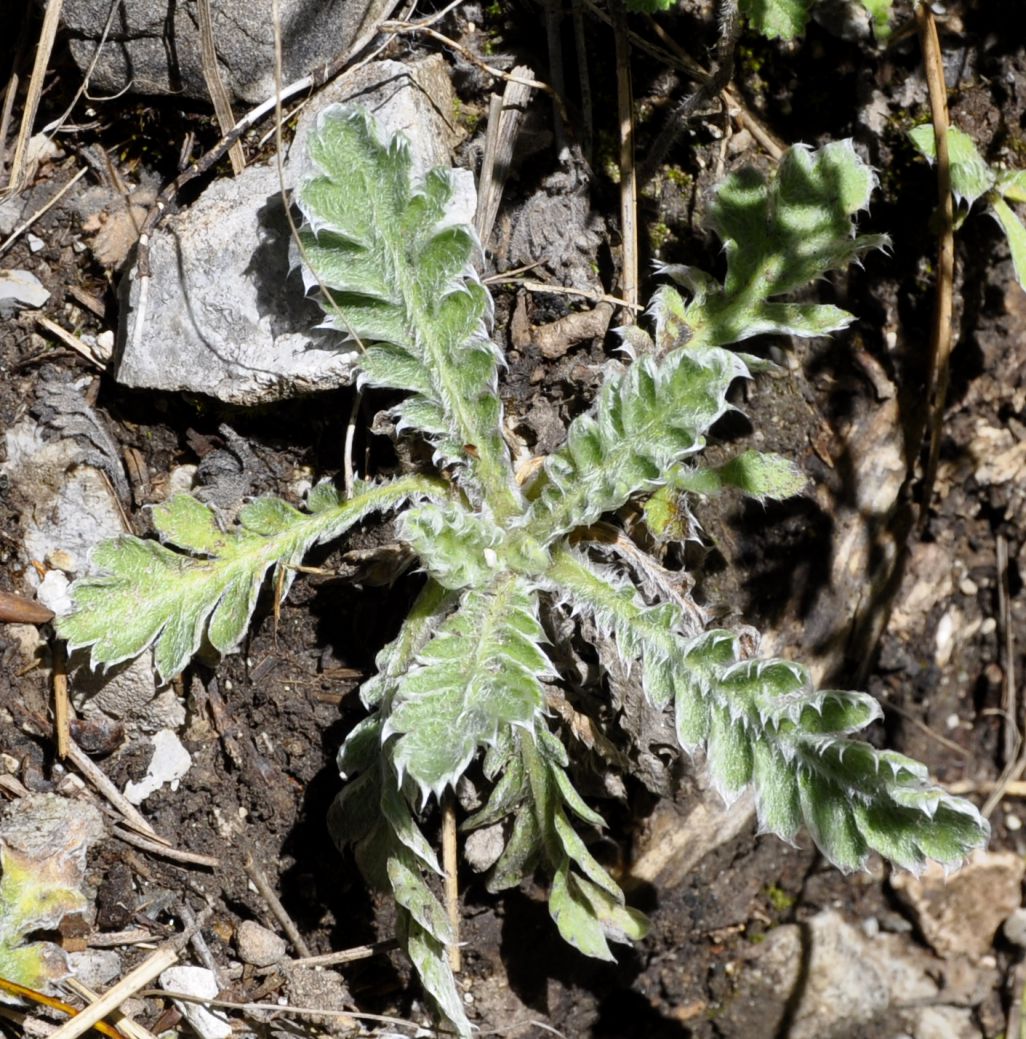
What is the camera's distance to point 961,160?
2568 millimetres

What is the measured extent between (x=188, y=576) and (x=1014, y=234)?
212 cm

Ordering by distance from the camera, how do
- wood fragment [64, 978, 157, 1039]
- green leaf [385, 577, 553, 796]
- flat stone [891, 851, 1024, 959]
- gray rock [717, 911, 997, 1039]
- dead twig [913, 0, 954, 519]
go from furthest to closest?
flat stone [891, 851, 1024, 959] < gray rock [717, 911, 997, 1039] < dead twig [913, 0, 954, 519] < wood fragment [64, 978, 157, 1039] < green leaf [385, 577, 553, 796]

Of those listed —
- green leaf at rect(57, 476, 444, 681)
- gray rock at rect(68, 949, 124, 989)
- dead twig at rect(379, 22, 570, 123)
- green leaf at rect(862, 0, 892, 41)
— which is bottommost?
gray rock at rect(68, 949, 124, 989)

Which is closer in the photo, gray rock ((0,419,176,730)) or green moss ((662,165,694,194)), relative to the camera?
gray rock ((0,419,176,730))

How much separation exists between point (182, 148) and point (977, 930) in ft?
10.7

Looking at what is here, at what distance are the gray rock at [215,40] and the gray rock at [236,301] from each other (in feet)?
0.54

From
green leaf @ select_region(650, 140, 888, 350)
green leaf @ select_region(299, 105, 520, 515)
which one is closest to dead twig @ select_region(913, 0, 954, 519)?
green leaf @ select_region(650, 140, 888, 350)

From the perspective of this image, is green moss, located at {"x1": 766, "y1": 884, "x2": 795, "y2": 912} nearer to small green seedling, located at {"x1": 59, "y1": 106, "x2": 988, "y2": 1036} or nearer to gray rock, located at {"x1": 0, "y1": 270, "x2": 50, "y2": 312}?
small green seedling, located at {"x1": 59, "y1": 106, "x2": 988, "y2": 1036}

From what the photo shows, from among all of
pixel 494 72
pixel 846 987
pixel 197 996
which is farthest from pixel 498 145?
pixel 846 987

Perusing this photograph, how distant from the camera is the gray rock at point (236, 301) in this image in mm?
2398

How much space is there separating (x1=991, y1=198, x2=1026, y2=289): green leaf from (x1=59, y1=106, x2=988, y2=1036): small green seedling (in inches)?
18.9

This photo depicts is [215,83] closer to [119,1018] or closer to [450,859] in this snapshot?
[450,859]

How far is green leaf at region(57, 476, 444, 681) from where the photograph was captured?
2.26 metres

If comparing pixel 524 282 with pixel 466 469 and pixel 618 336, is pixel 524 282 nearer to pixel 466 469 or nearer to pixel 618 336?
pixel 618 336
